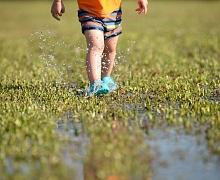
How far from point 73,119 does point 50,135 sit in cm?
66

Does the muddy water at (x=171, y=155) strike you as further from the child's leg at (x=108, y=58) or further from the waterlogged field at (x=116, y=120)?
the child's leg at (x=108, y=58)

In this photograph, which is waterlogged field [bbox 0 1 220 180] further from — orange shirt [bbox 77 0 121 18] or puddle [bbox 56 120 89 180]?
orange shirt [bbox 77 0 121 18]

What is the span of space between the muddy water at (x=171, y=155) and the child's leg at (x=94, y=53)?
4.87 feet

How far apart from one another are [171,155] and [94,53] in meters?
2.41

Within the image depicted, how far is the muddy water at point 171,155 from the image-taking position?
343cm

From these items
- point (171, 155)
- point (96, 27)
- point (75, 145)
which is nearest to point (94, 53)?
point (96, 27)

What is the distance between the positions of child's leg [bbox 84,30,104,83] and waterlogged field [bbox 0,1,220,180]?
→ 288mm

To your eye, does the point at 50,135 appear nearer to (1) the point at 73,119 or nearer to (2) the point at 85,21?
(1) the point at 73,119

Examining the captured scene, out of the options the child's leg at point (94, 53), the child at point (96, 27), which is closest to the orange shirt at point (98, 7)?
the child at point (96, 27)

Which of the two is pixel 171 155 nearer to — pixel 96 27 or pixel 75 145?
pixel 75 145

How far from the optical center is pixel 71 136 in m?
4.29

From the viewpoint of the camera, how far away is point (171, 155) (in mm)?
3779

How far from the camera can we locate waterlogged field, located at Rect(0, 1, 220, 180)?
11.6ft

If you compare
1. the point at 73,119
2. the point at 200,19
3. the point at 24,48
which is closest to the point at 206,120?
the point at 73,119
